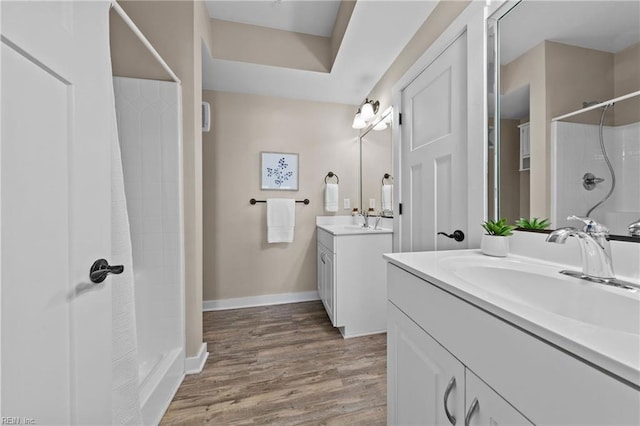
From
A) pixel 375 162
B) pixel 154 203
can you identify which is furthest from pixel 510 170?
pixel 154 203

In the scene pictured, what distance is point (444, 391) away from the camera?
616mm

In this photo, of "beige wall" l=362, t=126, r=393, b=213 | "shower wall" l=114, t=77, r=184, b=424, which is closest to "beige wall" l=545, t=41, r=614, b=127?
"beige wall" l=362, t=126, r=393, b=213

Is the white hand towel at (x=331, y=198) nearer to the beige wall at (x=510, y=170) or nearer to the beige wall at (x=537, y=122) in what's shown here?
the beige wall at (x=510, y=170)

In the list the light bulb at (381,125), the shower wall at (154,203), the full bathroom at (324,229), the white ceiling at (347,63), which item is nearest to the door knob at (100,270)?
the full bathroom at (324,229)

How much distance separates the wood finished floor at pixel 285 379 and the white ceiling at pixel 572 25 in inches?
64.7

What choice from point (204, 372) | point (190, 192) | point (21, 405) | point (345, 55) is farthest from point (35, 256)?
point (345, 55)

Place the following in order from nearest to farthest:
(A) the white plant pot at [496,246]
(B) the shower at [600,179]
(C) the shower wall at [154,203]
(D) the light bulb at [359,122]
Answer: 1. (B) the shower at [600,179]
2. (A) the white plant pot at [496,246]
3. (C) the shower wall at [154,203]
4. (D) the light bulb at [359,122]

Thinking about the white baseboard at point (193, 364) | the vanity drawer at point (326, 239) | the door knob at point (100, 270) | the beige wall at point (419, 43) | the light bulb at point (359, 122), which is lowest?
the white baseboard at point (193, 364)

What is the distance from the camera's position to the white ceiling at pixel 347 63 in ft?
4.89

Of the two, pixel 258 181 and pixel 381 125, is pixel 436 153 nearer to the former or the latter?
pixel 381 125

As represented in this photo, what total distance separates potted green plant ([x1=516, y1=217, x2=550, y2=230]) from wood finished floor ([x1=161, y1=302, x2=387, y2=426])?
1076 mm

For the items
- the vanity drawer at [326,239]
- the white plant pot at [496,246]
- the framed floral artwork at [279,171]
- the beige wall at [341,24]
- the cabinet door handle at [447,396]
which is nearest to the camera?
the cabinet door handle at [447,396]

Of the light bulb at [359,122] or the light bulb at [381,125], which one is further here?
the light bulb at [359,122]

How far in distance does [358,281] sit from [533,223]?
1.22 metres
